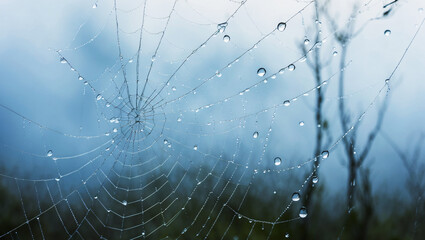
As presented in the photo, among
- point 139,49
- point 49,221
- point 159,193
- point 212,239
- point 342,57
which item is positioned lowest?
point 49,221

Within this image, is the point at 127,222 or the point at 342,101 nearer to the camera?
the point at 342,101

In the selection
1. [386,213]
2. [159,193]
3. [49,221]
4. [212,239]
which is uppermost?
[386,213]

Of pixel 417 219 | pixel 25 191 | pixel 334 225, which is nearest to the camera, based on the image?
pixel 417 219

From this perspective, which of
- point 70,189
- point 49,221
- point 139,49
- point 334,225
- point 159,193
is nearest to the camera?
point 139,49

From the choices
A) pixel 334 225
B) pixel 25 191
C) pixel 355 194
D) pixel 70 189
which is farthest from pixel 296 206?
pixel 25 191

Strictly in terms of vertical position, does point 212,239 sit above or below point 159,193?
below

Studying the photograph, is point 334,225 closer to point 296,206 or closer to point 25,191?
point 296,206

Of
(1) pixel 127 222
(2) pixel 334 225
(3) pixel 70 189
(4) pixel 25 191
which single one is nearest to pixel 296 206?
(2) pixel 334 225

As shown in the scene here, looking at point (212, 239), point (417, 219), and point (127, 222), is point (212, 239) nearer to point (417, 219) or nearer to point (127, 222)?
point (127, 222)

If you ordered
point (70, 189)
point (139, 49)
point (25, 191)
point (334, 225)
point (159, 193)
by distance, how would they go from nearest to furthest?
point (139, 49) < point (70, 189) < point (334, 225) < point (25, 191) < point (159, 193)
